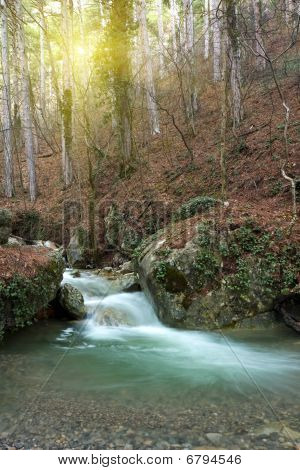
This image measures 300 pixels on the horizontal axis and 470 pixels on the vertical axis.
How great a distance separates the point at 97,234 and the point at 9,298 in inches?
264

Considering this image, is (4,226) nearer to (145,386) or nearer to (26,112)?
(145,386)

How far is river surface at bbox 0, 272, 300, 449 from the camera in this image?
3662 millimetres

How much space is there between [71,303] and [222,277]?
334cm

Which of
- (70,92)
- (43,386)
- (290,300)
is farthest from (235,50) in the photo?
(43,386)

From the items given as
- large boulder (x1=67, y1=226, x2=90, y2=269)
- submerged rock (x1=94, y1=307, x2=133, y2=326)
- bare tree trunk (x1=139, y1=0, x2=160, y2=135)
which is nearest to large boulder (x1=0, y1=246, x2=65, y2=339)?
submerged rock (x1=94, y1=307, x2=133, y2=326)

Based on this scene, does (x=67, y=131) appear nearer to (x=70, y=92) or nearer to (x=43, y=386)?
(x=70, y=92)

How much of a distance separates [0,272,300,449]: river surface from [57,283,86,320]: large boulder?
25 cm

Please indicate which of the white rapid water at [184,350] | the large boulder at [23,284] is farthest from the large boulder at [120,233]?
the large boulder at [23,284]

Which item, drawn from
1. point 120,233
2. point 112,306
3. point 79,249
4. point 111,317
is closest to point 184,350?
point 111,317

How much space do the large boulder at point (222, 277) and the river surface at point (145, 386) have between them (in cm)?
36

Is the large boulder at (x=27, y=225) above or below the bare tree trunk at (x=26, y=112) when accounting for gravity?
below

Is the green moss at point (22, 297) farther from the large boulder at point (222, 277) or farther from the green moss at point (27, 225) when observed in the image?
the green moss at point (27, 225)

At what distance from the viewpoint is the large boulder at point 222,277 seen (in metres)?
7.33

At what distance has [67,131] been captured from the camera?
17188 millimetres
